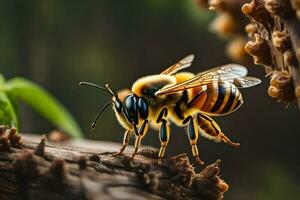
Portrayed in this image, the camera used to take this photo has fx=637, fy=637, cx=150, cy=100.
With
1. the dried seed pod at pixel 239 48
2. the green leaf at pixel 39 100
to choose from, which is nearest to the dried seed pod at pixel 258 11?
the dried seed pod at pixel 239 48

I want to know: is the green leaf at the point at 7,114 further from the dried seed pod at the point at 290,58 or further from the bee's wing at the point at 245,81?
the dried seed pod at the point at 290,58

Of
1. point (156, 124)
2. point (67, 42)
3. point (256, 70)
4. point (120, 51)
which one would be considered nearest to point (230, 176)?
point (256, 70)

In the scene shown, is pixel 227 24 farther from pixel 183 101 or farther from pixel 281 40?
pixel 281 40

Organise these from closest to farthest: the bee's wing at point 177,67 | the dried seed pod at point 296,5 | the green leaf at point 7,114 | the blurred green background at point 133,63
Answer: the dried seed pod at point 296,5 → the green leaf at point 7,114 → the bee's wing at point 177,67 → the blurred green background at point 133,63

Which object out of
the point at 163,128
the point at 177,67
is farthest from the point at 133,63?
the point at 163,128

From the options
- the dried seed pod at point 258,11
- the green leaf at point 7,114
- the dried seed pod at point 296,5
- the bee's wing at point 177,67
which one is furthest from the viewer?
the bee's wing at point 177,67

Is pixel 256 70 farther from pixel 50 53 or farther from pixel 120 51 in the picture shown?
pixel 50 53

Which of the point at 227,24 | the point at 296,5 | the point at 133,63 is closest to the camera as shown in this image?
the point at 296,5
